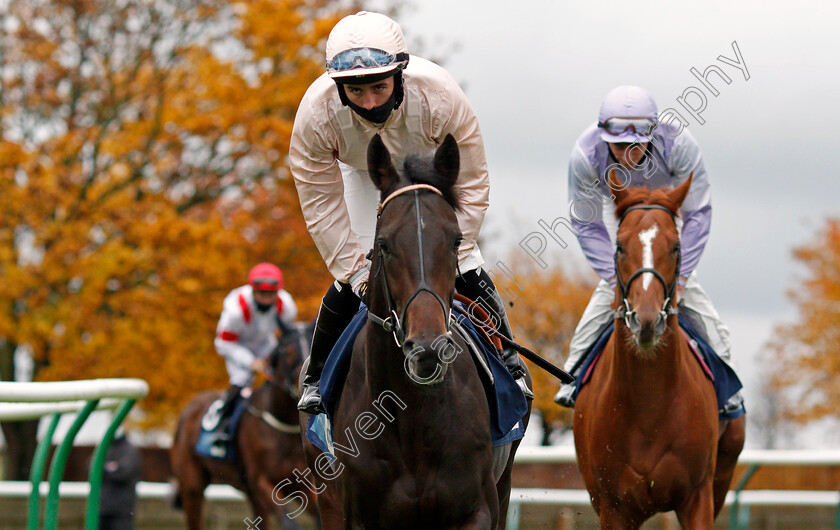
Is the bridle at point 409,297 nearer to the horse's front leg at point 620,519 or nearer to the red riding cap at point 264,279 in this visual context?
the horse's front leg at point 620,519

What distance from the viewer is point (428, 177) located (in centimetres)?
462

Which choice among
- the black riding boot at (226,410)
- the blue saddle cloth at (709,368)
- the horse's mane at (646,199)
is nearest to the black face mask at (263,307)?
the black riding boot at (226,410)

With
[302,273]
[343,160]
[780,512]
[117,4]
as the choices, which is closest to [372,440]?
[343,160]

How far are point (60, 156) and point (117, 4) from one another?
110 inches

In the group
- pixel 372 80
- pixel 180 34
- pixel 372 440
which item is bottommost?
pixel 372 440

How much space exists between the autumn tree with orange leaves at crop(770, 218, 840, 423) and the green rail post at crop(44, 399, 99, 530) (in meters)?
28.0

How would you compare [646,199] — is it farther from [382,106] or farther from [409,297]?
[409,297]

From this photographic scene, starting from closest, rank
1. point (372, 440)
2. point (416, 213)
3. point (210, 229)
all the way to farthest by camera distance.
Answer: point (416, 213) → point (372, 440) → point (210, 229)

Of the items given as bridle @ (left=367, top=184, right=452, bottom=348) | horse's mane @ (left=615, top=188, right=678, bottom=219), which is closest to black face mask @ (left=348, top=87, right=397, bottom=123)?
bridle @ (left=367, top=184, right=452, bottom=348)

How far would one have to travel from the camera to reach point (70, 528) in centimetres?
1373

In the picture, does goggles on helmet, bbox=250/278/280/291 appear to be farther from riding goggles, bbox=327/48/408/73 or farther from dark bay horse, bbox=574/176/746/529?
riding goggles, bbox=327/48/408/73

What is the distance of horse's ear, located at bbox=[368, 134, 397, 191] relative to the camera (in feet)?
15.1

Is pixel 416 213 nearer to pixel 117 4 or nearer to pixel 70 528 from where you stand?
pixel 70 528

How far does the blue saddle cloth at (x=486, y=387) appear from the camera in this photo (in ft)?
16.6
